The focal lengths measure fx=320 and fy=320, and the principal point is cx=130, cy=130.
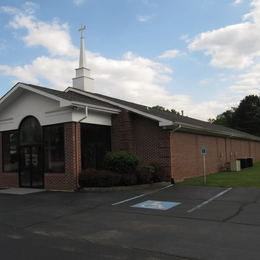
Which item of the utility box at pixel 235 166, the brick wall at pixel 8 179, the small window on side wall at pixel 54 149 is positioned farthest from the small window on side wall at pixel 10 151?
the utility box at pixel 235 166

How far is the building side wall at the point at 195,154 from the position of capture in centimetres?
1648

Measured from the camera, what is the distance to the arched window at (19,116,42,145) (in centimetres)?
1588

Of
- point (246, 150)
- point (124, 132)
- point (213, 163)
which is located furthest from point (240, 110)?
point (124, 132)

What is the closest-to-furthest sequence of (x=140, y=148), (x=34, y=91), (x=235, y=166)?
(x=34, y=91), (x=140, y=148), (x=235, y=166)

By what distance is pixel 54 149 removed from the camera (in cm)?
1516

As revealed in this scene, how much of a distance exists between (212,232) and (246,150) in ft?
95.2

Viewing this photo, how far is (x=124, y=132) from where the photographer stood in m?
16.5

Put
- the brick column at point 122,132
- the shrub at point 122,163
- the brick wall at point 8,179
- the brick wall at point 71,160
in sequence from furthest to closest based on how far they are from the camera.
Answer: the brick wall at point 8,179, the brick column at point 122,132, the shrub at point 122,163, the brick wall at point 71,160

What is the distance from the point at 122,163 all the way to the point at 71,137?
8.47 feet

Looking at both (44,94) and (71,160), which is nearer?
(71,160)

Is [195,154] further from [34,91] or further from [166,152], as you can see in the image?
[34,91]

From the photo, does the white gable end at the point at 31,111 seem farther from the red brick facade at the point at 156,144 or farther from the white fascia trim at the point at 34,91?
the red brick facade at the point at 156,144

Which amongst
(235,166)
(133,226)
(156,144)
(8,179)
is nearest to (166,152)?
(156,144)

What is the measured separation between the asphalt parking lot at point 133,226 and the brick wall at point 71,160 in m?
1.76
